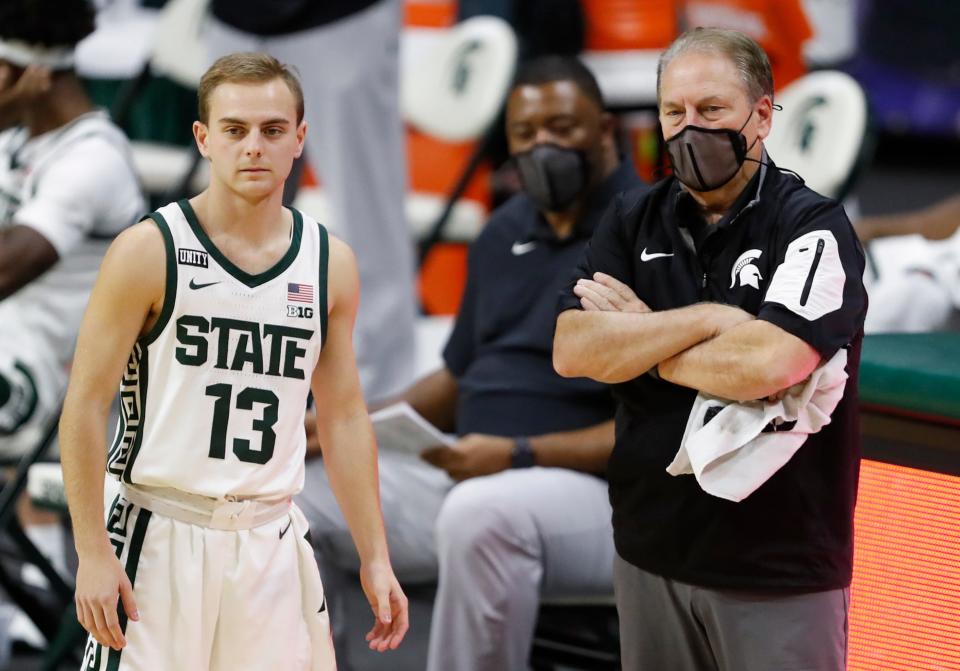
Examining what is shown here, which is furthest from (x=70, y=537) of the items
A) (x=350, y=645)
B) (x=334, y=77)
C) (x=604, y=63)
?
(x=604, y=63)

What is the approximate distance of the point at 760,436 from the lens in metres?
2.40

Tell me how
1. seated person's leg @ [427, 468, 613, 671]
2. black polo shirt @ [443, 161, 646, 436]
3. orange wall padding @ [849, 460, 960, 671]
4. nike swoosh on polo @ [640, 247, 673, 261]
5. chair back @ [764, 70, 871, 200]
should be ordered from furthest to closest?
1. chair back @ [764, 70, 871, 200]
2. black polo shirt @ [443, 161, 646, 436]
3. seated person's leg @ [427, 468, 613, 671]
4. orange wall padding @ [849, 460, 960, 671]
5. nike swoosh on polo @ [640, 247, 673, 261]

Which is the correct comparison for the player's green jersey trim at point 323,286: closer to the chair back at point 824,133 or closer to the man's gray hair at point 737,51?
the man's gray hair at point 737,51

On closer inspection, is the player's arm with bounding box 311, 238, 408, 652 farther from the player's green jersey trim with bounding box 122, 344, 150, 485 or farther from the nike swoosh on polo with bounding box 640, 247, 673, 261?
the nike swoosh on polo with bounding box 640, 247, 673, 261

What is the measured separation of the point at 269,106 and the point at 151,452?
595 mm

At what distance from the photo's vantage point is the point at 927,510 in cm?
276

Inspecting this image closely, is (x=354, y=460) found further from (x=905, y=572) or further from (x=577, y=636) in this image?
(x=577, y=636)

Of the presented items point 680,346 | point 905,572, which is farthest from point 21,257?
A: point 905,572

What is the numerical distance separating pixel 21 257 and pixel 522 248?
51.3 inches

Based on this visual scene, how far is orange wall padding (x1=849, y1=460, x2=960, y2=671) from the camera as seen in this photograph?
274 centimetres

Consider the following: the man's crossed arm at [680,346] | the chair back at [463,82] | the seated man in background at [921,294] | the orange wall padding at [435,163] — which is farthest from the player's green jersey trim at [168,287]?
the orange wall padding at [435,163]

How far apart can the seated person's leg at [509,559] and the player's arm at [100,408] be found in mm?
1133

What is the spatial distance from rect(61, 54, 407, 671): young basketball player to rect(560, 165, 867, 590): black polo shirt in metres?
0.58

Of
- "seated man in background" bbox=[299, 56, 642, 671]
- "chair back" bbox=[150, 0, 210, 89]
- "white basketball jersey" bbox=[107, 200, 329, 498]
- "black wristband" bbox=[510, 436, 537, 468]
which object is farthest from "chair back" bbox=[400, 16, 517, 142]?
"white basketball jersey" bbox=[107, 200, 329, 498]
